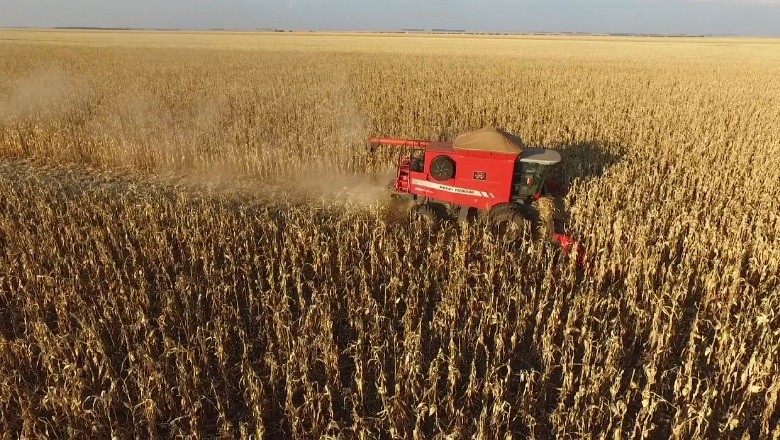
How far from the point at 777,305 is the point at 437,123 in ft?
33.0

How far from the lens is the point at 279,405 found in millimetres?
3641

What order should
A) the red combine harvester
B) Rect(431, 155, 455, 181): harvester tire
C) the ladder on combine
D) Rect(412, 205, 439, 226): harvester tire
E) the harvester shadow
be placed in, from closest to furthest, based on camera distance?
the red combine harvester, Rect(431, 155, 455, 181): harvester tire, Rect(412, 205, 439, 226): harvester tire, the ladder on combine, the harvester shadow

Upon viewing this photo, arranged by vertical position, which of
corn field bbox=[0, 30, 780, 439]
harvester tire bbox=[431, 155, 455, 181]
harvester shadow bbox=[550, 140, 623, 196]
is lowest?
corn field bbox=[0, 30, 780, 439]

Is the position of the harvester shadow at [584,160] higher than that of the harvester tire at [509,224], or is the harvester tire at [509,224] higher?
the harvester shadow at [584,160]

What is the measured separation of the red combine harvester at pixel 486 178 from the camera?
6.51 metres

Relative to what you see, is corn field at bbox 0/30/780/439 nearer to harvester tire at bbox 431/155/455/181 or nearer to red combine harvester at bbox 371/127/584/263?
red combine harvester at bbox 371/127/584/263

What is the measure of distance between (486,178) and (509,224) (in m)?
0.77

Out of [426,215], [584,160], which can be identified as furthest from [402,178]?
[584,160]

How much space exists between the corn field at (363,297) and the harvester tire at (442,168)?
0.85 metres

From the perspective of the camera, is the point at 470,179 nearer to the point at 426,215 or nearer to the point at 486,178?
the point at 486,178

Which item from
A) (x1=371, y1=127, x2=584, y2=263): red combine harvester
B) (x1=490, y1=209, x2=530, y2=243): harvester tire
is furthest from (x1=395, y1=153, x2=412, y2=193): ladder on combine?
(x1=490, y1=209, x2=530, y2=243): harvester tire

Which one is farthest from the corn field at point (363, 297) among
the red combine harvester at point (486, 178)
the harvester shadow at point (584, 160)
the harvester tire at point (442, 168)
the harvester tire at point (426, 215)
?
the harvester tire at point (442, 168)

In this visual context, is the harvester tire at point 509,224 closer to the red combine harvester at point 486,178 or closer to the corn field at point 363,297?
the red combine harvester at point 486,178

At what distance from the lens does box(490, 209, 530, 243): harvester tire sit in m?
6.30
